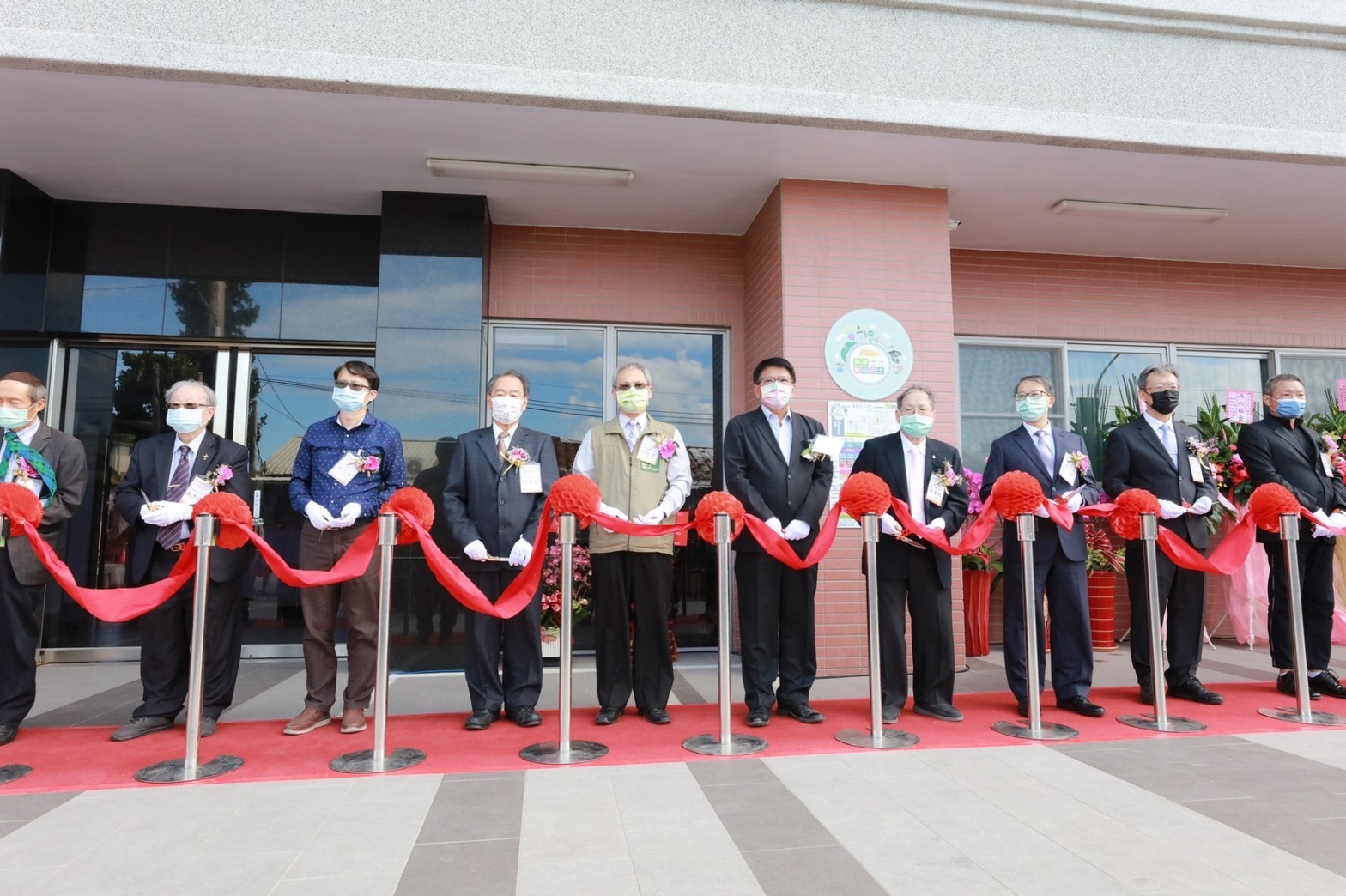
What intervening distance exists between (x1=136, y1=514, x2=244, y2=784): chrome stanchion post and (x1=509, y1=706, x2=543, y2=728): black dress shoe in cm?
117

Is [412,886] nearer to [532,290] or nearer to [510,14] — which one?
[510,14]

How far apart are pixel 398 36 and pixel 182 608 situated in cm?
316

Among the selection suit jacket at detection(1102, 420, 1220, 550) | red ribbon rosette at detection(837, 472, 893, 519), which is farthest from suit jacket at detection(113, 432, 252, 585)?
suit jacket at detection(1102, 420, 1220, 550)

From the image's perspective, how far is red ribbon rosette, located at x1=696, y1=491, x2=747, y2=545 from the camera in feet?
11.3

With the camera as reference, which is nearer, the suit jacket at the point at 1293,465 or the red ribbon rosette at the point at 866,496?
the red ribbon rosette at the point at 866,496

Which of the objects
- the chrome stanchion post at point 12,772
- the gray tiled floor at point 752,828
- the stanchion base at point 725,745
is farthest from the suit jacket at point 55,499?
the stanchion base at point 725,745

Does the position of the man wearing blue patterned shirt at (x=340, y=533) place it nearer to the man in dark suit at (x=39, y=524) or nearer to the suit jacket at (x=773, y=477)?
the man in dark suit at (x=39, y=524)

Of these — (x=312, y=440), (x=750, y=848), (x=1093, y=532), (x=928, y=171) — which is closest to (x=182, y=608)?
(x=312, y=440)

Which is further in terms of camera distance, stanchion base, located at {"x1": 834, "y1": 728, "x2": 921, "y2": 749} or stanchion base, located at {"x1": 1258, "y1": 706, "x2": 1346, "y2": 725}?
stanchion base, located at {"x1": 1258, "y1": 706, "x2": 1346, "y2": 725}

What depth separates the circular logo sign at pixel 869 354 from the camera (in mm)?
5199

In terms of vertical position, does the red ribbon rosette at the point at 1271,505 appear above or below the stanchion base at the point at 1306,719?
above

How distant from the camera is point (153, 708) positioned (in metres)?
3.67

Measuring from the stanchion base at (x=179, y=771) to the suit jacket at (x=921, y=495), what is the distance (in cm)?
296

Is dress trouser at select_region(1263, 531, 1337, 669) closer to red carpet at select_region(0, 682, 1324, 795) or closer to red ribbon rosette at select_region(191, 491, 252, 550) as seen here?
red carpet at select_region(0, 682, 1324, 795)
